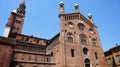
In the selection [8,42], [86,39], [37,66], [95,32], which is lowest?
[37,66]

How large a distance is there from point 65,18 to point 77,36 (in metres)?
5.11

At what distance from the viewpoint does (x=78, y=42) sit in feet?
82.8

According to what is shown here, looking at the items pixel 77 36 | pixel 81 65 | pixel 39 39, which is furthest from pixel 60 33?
pixel 39 39

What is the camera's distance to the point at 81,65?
74.4ft

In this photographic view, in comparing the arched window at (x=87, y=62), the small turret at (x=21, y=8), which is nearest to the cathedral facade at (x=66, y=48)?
the arched window at (x=87, y=62)

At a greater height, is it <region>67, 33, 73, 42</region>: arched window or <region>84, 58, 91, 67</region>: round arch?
<region>67, 33, 73, 42</region>: arched window

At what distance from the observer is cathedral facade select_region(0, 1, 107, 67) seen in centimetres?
2012

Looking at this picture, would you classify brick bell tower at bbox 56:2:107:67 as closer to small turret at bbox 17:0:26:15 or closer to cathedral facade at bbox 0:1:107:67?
cathedral facade at bbox 0:1:107:67

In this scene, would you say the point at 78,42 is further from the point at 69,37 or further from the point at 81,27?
the point at 81,27

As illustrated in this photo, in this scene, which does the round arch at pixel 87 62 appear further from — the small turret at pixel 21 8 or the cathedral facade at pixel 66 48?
the small turret at pixel 21 8

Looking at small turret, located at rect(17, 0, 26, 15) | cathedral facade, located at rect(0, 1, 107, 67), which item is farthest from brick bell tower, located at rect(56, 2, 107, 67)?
small turret, located at rect(17, 0, 26, 15)

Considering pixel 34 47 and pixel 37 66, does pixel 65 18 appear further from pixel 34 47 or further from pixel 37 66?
pixel 37 66

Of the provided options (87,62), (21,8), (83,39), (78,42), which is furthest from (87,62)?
(21,8)

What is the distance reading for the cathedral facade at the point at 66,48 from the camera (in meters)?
20.1
